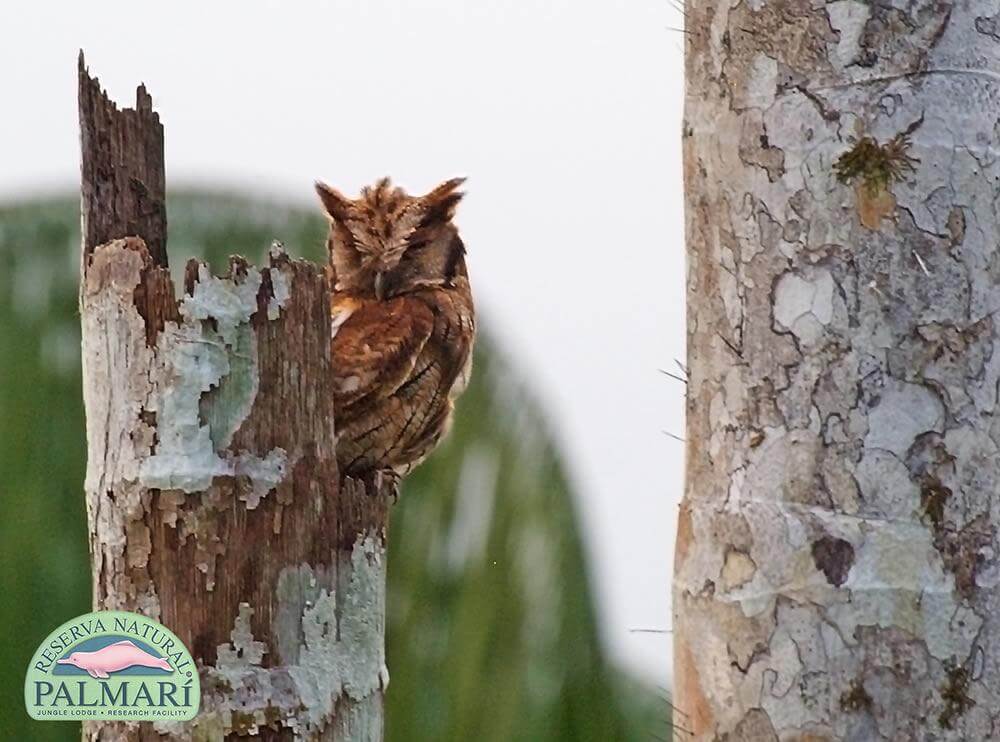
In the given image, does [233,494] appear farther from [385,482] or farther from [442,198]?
[442,198]

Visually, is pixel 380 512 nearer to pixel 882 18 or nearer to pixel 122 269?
pixel 122 269

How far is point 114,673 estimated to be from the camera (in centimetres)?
126

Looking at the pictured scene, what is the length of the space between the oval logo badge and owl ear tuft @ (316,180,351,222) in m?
0.75

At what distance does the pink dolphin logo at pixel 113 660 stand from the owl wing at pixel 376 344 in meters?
0.42

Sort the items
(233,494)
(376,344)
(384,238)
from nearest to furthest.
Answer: (233,494)
(376,344)
(384,238)

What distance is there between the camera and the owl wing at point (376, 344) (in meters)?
1.56

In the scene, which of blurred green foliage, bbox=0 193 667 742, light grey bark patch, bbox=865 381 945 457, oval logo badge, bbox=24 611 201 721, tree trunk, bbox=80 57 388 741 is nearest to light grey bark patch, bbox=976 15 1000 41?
light grey bark patch, bbox=865 381 945 457

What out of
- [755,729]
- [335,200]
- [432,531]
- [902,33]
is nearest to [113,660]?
[755,729]

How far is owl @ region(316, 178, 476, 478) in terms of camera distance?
1581mm

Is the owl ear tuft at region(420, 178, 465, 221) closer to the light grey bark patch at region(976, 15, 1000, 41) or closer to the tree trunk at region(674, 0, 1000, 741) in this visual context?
the tree trunk at region(674, 0, 1000, 741)

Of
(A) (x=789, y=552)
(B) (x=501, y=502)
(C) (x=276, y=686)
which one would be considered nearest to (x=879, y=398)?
(A) (x=789, y=552)

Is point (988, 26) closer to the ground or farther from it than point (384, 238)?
farther from it

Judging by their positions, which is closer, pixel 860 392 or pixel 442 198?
pixel 860 392

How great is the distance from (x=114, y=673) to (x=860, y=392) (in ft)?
2.64
